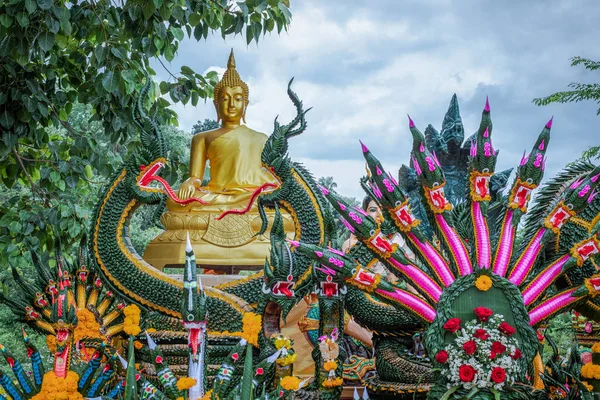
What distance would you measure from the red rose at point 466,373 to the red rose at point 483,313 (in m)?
0.26

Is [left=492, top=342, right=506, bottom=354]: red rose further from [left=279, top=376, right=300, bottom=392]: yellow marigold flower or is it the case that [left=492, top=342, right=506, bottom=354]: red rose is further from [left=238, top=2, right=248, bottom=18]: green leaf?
[left=238, top=2, right=248, bottom=18]: green leaf

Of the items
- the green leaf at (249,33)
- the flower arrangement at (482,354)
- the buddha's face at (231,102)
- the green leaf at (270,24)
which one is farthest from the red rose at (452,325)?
the buddha's face at (231,102)

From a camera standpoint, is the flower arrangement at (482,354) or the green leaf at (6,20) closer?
the flower arrangement at (482,354)

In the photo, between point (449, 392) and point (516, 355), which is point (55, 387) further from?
point (516, 355)

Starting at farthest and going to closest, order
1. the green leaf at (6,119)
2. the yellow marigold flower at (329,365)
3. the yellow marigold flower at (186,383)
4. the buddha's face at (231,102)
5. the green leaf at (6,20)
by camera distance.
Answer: the buddha's face at (231,102)
the green leaf at (6,119)
the green leaf at (6,20)
the yellow marigold flower at (329,365)
the yellow marigold flower at (186,383)

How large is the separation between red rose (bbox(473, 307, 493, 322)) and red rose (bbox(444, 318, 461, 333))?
107 millimetres

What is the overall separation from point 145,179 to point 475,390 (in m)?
3.04

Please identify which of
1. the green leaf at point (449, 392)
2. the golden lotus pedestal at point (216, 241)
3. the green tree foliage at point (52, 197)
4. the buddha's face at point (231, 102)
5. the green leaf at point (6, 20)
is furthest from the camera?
the buddha's face at point (231, 102)

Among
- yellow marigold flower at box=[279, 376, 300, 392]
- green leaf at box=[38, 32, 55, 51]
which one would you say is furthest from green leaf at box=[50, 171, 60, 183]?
yellow marigold flower at box=[279, 376, 300, 392]

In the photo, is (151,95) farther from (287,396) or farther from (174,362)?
(287,396)

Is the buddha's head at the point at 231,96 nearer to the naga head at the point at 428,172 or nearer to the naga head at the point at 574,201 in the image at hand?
the naga head at the point at 428,172

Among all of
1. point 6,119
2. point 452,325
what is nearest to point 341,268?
point 452,325

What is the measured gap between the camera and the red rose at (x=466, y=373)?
380 cm

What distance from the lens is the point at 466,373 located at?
3801 millimetres
